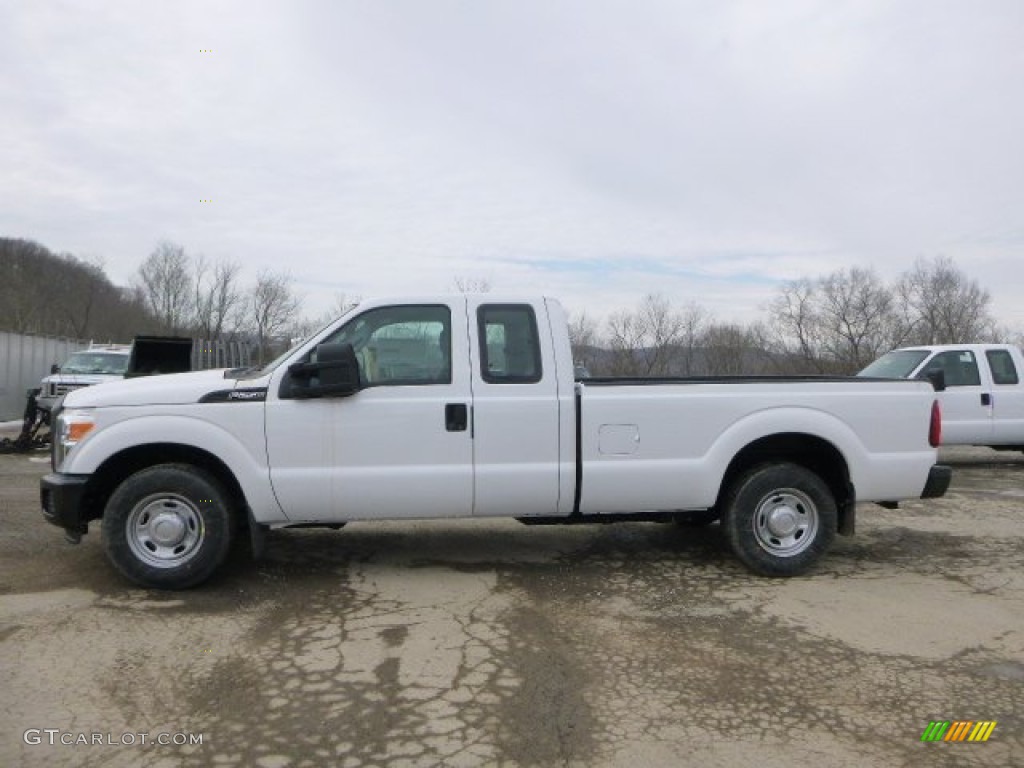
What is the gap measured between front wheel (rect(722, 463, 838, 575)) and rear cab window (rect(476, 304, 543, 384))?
174cm

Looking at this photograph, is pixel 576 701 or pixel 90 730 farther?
pixel 576 701

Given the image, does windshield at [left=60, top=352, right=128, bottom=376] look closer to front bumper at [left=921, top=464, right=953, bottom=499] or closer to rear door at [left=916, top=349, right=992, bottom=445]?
rear door at [left=916, top=349, right=992, bottom=445]

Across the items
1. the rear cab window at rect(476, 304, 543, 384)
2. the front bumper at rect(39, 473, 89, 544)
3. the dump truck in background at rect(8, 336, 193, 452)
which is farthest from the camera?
the dump truck in background at rect(8, 336, 193, 452)

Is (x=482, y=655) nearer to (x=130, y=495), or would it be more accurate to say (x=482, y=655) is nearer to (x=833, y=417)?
(x=130, y=495)

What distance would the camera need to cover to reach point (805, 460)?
19.4 ft

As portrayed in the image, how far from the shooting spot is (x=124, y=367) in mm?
17609

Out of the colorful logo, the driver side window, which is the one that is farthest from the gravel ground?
the driver side window

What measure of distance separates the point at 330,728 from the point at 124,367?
1646 centimetres

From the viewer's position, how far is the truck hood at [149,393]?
505 centimetres

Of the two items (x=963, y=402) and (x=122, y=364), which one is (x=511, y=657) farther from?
(x=122, y=364)

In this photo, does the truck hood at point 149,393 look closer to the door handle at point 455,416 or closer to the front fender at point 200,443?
the front fender at point 200,443

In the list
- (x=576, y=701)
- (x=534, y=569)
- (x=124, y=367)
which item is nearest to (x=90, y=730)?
(x=576, y=701)

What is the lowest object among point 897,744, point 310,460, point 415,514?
point 897,744

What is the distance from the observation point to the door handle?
520 centimetres
